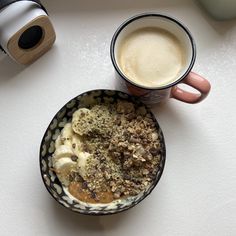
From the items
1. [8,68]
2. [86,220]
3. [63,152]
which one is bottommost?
[86,220]

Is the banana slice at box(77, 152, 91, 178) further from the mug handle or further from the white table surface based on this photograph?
the mug handle

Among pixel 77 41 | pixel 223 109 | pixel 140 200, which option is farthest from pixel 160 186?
pixel 77 41

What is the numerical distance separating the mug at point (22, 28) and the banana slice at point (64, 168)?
23cm

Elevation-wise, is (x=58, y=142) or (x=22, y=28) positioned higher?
(x=22, y=28)

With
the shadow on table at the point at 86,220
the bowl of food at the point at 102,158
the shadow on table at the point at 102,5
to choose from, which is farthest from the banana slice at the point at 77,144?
the shadow on table at the point at 102,5

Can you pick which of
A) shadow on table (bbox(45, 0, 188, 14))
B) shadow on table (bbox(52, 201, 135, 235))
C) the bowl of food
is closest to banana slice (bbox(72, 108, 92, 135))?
the bowl of food

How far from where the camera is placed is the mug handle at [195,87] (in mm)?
715

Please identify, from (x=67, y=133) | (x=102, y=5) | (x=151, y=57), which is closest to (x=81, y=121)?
(x=67, y=133)

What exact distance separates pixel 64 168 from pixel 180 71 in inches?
10.3

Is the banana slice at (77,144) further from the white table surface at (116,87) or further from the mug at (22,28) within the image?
the mug at (22,28)

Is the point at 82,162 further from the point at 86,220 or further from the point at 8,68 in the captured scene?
the point at 8,68

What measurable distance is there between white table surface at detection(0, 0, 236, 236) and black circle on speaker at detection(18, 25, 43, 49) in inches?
1.6

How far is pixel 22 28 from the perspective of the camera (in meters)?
0.74

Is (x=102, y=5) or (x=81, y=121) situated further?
(x=102, y=5)
